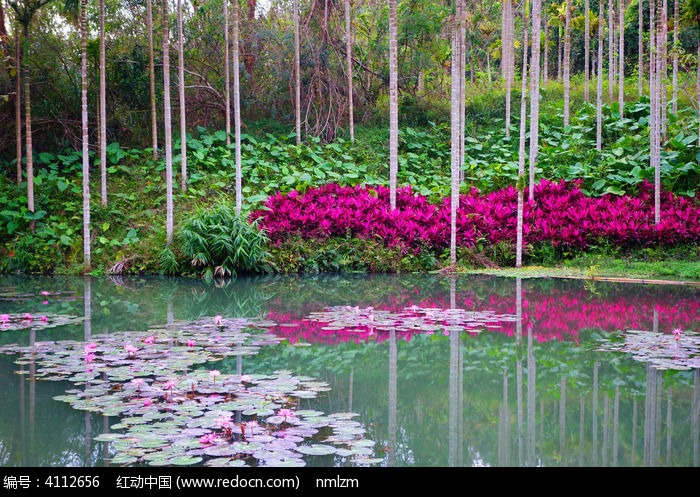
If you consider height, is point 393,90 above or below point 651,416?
above

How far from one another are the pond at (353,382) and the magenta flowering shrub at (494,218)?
145 inches

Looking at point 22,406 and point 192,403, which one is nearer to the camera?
Answer: point 192,403

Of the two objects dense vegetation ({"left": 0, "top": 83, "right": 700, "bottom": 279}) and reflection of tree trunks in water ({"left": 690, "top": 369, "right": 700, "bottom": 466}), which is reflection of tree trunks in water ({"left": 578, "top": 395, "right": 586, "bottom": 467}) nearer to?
reflection of tree trunks in water ({"left": 690, "top": 369, "right": 700, "bottom": 466})

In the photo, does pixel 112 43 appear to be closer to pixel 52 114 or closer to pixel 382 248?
pixel 52 114

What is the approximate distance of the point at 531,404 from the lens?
4844 millimetres

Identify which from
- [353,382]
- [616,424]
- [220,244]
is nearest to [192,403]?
[353,382]

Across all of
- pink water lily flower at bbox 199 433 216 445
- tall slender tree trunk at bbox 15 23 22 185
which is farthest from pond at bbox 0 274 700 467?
tall slender tree trunk at bbox 15 23 22 185

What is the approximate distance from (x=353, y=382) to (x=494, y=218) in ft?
29.2

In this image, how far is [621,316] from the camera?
8125 millimetres

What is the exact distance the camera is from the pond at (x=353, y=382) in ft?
12.9

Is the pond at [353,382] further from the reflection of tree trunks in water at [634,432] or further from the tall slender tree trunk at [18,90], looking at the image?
the tall slender tree trunk at [18,90]

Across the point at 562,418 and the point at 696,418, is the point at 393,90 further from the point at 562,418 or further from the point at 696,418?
the point at 696,418
